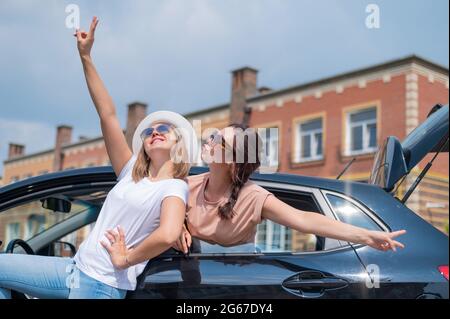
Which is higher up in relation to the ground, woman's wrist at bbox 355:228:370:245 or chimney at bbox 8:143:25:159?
chimney at bbox 8:143:25:159

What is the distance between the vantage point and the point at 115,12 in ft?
6.88

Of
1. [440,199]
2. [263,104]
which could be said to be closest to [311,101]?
[263,104]

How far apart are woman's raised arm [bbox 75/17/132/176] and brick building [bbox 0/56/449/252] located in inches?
388

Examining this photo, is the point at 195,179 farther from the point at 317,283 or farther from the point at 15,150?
the point at 15,150

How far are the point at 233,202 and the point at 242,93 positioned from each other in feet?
54.9

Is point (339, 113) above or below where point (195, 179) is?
above

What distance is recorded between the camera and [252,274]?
1880mm

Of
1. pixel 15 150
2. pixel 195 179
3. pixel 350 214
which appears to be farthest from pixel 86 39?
pixel 350 214

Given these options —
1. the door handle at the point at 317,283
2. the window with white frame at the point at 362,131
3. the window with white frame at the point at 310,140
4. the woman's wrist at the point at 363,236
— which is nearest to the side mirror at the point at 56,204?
the door handle at the point at 317,283

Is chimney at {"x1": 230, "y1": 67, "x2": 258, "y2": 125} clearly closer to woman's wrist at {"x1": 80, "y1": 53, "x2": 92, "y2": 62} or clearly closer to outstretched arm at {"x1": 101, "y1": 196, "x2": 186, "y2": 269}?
woman's wrist at {"x1": 80, "y1": 53, "x2": 92, "y2": 62}

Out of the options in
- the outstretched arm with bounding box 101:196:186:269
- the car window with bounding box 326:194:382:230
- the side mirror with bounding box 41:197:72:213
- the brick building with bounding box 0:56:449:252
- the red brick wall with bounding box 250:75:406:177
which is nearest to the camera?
the outstretched arm with bounding box 101:196:186:269

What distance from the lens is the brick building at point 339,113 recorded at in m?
13.8

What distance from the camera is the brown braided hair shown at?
1901 mm

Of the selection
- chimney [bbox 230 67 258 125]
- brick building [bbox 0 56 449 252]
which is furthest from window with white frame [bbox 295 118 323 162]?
chimney [bbox 230 67 258 125]
